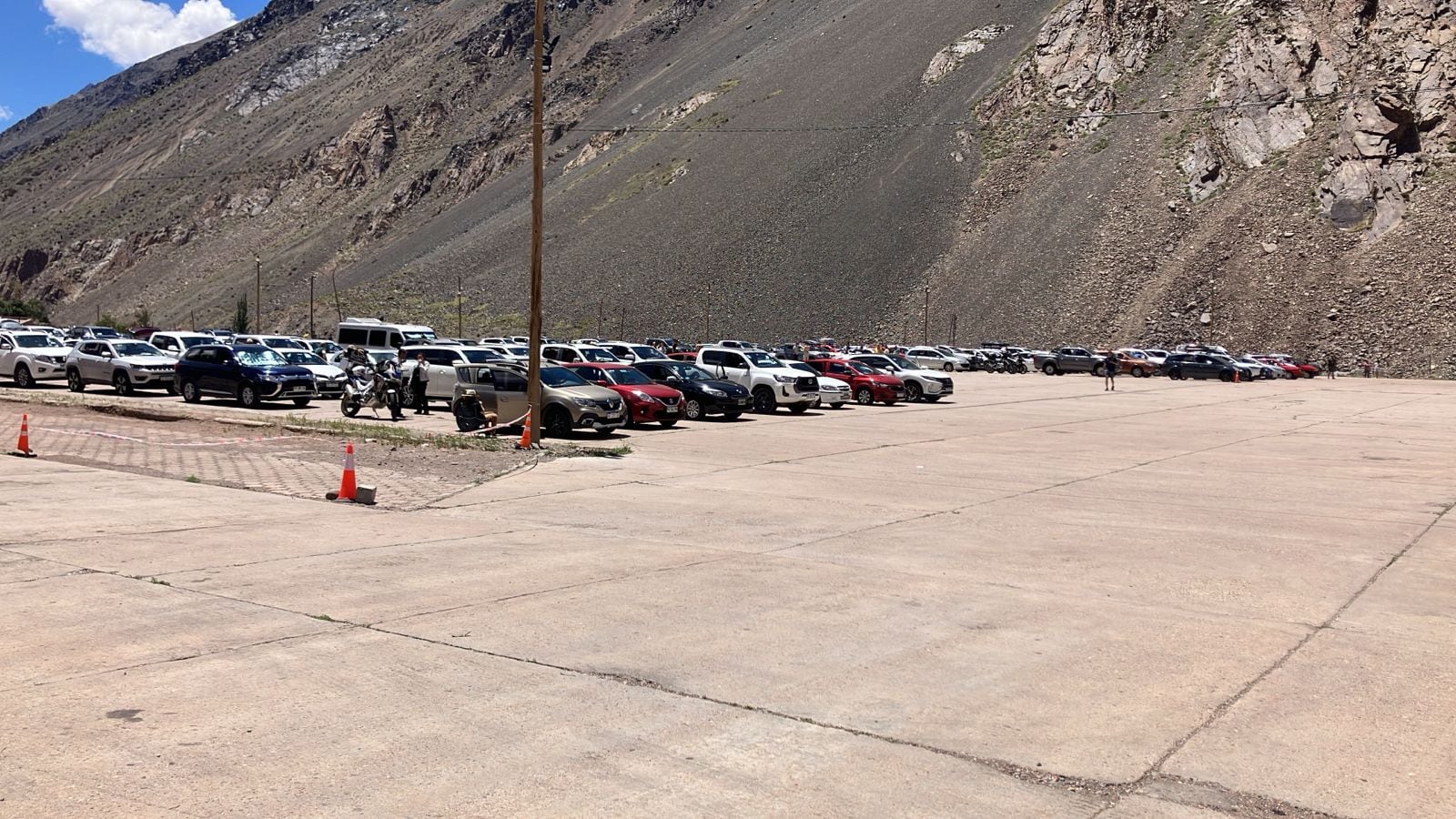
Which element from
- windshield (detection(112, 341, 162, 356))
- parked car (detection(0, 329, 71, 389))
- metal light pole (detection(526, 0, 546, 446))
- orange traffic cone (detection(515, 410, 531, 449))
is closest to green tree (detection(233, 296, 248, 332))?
parked car (detection(0, 329, 71, 389))

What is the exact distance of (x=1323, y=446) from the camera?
23844 millimetres

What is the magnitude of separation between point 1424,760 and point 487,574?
6.68 m

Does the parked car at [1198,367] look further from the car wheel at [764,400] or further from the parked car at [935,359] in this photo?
the car wheel at [764,400]

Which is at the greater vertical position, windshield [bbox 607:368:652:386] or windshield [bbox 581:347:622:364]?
windshield [bbox 581:347:622:364]

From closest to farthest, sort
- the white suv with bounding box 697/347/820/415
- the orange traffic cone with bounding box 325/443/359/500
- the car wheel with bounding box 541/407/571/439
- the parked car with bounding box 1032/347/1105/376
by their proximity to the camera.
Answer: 1. the orange traffic cone with bounding box 325/443/359/500
2. the car wheel with bounding box 541/407/571/439
3. the white suv with bounding box 697/347/820/415
4. the parked car with bounding box 1032/347/1105/376

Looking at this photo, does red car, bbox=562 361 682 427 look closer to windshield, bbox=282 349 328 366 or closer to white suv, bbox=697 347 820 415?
white suv, bbox=697 347 820 415

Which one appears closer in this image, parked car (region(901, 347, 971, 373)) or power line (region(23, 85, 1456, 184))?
parked car (region(901, 347, 971, 373))

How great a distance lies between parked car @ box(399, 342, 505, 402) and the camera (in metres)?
30.3

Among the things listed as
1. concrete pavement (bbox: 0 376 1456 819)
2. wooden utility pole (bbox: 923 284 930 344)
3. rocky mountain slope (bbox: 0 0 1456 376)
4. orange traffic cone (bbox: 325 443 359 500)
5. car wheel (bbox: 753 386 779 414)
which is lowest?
concrete pavement (bbox: 0 376 1456 819)

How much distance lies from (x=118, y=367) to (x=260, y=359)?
5.15 m

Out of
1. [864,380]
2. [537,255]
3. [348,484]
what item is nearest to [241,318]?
[864,380]

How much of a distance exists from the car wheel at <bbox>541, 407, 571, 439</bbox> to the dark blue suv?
9111 mm

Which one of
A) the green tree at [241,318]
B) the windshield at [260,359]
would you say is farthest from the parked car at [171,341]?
the green tree at [241,318]

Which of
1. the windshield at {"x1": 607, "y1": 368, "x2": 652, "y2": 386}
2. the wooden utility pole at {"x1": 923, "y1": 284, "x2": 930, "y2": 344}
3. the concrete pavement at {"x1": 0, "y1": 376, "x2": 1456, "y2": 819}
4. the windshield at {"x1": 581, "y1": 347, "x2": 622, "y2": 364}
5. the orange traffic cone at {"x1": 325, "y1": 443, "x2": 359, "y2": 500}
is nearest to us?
the concrete pavement at {"x1": 0, "y1": 376, "x2": 1456, "y2": 819}
